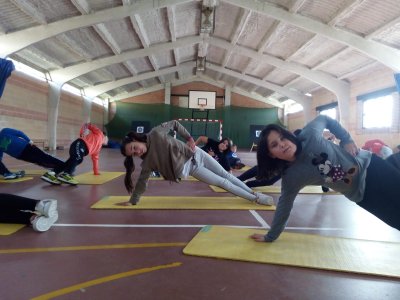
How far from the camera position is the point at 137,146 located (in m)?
2.66

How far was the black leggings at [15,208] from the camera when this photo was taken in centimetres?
226

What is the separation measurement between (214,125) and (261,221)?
618 inches

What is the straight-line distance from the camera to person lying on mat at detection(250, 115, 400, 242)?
1734 millimetres

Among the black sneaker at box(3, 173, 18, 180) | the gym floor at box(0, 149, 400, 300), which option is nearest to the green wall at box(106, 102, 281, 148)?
the black sneaker at box(3, 173, 18, 180)

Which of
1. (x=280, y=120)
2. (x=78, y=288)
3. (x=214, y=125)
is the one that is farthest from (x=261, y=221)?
(x=280, y=120)

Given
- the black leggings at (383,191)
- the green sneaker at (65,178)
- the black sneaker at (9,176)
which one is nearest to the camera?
the black leggings at (383,191)

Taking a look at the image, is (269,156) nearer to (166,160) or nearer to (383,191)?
(383,191)

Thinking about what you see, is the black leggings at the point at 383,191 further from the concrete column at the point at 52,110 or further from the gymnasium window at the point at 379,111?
the concrete column at the point at 52,110

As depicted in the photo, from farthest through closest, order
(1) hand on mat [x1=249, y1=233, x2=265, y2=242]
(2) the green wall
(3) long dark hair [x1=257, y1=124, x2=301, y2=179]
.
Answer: (2) the green wall < (1) hand on mat [x1=249, y1=233, x2=265, y2=242] < (3) long dark hair [x1=257, y1=124, x2=301, y2=179]

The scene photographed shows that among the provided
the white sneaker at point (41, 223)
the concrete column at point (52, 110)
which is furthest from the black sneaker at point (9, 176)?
the concrete column at point (52, 110)

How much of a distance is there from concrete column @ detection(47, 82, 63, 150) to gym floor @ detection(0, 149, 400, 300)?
Result: 11.3 m

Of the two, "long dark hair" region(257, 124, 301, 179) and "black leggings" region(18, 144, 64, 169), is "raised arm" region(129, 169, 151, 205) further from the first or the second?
"black leggings" region(18, 144, 64, 169)

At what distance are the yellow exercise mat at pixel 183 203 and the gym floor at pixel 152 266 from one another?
0.29 metres

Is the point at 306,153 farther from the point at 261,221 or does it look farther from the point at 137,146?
the point at 137,146
